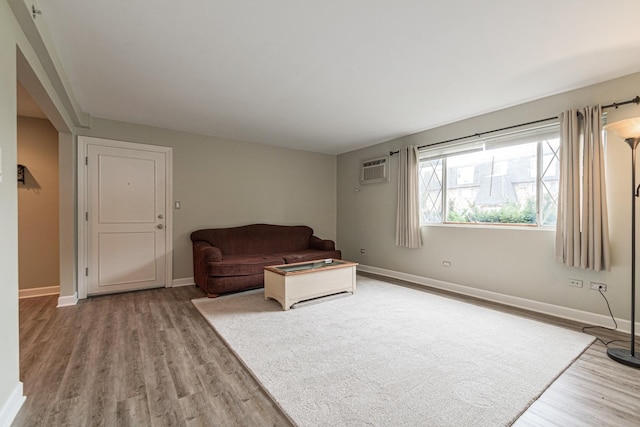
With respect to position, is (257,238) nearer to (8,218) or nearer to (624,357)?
(8,218)

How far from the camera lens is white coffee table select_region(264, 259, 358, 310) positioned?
10.7 ft

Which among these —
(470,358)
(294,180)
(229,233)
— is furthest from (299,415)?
(294,180)

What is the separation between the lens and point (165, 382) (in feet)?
6.10

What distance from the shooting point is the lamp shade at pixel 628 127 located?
2040 mm

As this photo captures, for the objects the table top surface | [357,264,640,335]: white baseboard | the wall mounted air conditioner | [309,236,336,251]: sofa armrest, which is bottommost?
[357,264,640,335]: white baseboard

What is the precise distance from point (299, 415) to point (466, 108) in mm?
3697

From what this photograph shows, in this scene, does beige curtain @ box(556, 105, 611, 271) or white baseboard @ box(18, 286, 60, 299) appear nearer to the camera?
beige curtain @ box(556, 105, 611, 271)

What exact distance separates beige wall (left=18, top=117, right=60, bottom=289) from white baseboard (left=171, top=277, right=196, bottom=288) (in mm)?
1494

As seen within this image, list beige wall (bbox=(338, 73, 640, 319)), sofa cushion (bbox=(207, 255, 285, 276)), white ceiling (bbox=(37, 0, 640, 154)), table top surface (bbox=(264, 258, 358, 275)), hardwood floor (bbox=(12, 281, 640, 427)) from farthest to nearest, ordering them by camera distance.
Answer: sofa cushion (bbox=(207, 255, 285, 276))
table top surface (bbox=(264, 258, 358, 275))
beige wall (bbox=(338, 73, 640, 319))
white ceiling (bbox=(37, 0, 640, 154))
hardwood floor (bbox=(12, 281, 640, 427))

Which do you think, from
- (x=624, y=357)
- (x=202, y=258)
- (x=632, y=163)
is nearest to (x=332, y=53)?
(x=632, y=163)

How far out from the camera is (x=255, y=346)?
7.73 ft

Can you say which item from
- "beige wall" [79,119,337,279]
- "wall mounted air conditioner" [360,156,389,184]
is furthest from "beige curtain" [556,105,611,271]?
"beige wall" [79,119,337,279]

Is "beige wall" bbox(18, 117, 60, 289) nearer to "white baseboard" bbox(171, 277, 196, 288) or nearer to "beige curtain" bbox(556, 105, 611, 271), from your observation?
"white baseboard" bbox(171, 277, 196, 288)

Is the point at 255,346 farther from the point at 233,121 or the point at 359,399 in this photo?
the point at 233,121
